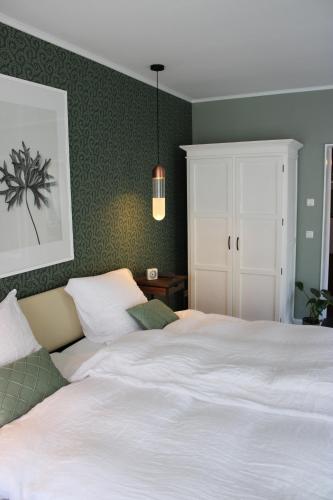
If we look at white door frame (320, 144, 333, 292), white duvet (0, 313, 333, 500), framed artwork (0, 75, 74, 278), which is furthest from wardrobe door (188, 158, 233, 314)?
white duvet (0, 313, 333, 500)

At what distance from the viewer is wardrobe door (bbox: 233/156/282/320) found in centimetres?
445

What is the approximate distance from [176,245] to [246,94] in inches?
70.8

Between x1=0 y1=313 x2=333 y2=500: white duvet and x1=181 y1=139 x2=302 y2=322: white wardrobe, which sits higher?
x1=181 y1=139 x2=302 y2=322: white wardrobe

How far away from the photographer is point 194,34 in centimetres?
305

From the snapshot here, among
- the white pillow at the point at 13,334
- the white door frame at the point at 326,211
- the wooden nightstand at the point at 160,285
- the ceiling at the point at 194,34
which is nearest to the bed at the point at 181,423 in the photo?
the white pillow at the point at 13,334

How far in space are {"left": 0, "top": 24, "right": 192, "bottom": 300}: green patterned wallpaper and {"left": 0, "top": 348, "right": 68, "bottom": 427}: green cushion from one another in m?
0.67

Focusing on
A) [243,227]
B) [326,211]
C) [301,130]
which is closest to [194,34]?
[243,227]

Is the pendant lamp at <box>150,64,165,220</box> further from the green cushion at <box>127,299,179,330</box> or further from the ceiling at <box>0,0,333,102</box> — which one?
the green cushion at <box>127,299,179,330</box>

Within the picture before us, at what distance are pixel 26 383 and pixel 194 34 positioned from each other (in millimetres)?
2385

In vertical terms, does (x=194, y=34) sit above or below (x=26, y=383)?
above

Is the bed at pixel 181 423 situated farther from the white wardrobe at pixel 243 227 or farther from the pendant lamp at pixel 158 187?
the white wardrobe at pixel 243 227

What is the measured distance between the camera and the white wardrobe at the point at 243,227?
4445 millimetres

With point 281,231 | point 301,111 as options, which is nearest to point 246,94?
point 301,111

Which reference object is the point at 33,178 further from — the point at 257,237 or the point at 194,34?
the point at 257,237
